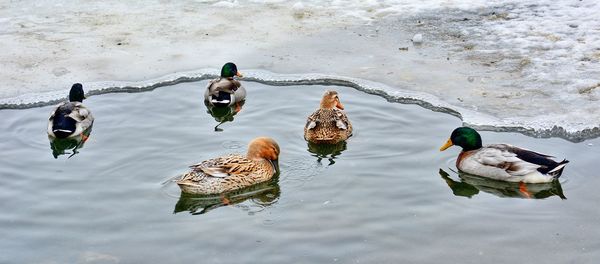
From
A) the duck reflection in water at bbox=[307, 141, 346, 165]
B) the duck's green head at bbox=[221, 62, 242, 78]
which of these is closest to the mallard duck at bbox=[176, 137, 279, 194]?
the duck reflection in water at bbox=[307, 141, 346, 165]

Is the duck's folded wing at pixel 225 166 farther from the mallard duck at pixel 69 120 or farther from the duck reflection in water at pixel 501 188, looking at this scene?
the mallard duck at pixel 69 120

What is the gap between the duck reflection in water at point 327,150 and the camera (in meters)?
8.56

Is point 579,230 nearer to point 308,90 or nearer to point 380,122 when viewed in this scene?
point 380,122

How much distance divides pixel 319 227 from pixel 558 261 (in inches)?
77.0

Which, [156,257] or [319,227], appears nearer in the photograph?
[156,257]

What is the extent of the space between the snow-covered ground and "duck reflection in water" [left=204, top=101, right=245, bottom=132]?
85cm

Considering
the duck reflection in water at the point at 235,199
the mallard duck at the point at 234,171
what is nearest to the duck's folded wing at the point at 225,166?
the mallard duck at the point at 234,171

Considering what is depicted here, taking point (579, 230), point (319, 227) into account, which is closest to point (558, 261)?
point (579, 230)

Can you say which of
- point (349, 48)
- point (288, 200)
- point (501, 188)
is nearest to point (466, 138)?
point (501, 188)

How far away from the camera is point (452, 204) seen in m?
7.05

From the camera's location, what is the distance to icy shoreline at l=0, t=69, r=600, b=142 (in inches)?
338

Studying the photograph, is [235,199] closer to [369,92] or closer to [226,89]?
[226,89]

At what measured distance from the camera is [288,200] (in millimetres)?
7227

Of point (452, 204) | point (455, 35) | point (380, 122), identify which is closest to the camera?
point (452, 204)
